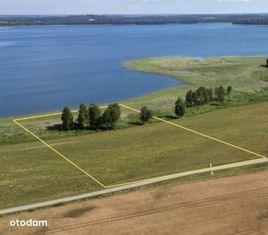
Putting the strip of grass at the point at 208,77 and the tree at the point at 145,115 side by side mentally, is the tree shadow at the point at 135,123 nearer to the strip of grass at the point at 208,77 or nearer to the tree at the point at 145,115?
the tree at the point at 145,115

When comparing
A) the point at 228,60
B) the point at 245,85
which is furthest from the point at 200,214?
the point at 228,60

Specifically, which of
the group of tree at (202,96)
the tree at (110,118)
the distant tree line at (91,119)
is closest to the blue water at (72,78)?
the group of tree at (202,96)

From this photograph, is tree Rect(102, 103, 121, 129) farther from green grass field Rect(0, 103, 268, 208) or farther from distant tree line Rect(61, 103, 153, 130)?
green grass field Rect(0, 103, 268, 208)

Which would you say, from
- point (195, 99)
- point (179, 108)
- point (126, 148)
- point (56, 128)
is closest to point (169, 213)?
point (126, 148)

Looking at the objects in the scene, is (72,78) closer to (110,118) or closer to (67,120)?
(67,120)

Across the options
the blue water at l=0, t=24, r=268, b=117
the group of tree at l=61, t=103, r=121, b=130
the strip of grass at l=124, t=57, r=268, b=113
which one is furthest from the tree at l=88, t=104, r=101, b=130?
the blue water at l=0, t=24, r=268, b=117
